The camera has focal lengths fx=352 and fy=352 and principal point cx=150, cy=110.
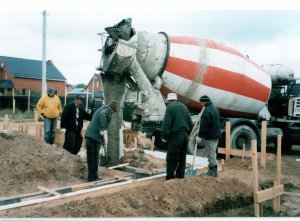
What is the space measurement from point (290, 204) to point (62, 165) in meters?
4.03

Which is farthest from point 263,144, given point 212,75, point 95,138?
Result: point 95,138

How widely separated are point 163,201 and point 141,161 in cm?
279

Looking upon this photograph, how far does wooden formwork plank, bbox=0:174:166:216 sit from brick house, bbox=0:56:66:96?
34996 mm

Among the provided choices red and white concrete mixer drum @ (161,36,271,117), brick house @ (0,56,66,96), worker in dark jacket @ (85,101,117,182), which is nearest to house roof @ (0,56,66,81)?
brick house @ (0,56,66,96)

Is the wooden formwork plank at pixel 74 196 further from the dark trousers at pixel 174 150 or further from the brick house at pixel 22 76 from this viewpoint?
the brick house at pixel 22 76

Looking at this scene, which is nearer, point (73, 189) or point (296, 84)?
point (73, 189)

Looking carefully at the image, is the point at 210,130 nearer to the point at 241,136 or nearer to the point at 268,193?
the point at 268,193

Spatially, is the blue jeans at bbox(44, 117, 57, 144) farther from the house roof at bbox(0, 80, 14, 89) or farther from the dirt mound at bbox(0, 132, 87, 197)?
the house roof at bbox(0, 80, 14, 89)

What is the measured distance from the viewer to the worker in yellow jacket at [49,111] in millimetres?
8898

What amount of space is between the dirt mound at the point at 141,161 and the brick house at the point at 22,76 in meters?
32.7

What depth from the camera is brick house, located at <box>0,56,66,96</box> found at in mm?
40184

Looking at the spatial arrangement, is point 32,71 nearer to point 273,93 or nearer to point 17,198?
point 273,93

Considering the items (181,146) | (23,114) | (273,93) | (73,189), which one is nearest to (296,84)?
(273,93)

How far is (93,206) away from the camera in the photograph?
14.5 feet
